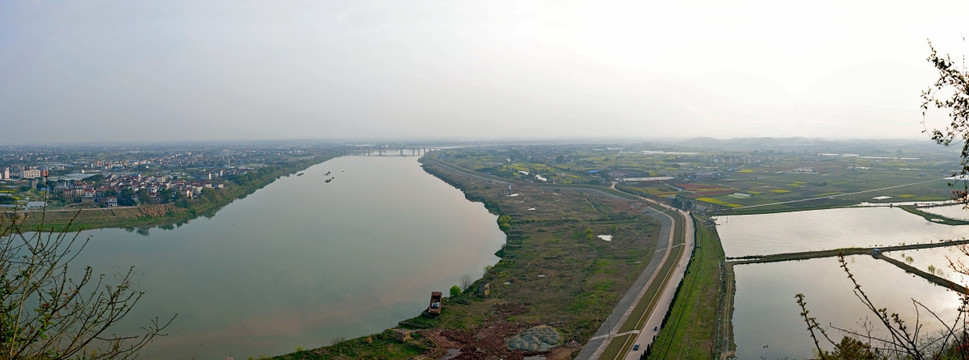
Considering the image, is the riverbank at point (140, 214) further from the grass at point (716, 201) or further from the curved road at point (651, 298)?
the grass at point (716, 201)

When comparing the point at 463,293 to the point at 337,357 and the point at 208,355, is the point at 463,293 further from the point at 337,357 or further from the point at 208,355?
the point at 208,355

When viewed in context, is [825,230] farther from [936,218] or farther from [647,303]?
[647,303]

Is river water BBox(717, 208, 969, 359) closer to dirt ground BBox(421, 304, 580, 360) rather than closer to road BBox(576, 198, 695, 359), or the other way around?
road BBox(576, 198, 695, 359)

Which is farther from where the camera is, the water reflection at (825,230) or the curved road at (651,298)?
the water reflection at (825,230)

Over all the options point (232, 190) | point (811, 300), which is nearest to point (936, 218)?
point (811, 300)

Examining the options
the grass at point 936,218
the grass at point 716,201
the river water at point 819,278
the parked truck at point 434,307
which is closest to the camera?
the river water at point 819,278

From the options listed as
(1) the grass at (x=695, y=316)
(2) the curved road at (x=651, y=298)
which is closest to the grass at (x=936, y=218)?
(2) the curved road at (x=651, y=298)

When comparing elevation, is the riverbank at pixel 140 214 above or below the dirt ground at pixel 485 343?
above

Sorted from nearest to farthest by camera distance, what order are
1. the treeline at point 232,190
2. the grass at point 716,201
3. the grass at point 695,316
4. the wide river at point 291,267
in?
the grass at point 695,316
the wide river at point 291,267
the grass at point 716,201
the treeline at point 232,190
